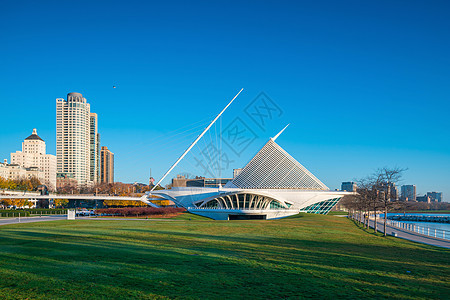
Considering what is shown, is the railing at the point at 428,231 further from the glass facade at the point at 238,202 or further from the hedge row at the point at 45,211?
the hedge row at the point at 45,211

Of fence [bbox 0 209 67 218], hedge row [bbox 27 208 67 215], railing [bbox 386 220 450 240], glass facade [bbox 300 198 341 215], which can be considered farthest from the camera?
glass facade [bbox 300 198 341 215]

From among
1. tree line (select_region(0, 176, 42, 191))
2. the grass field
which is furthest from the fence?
tree line (select_region(0, 176, 42, 191))

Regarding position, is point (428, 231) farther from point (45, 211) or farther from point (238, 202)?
point (45, 211)

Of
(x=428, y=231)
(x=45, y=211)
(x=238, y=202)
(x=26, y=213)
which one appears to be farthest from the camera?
(x=238, y=202)

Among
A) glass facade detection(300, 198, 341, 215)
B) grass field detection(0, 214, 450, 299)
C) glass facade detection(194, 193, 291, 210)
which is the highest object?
grass field detection(0, 214, 450, 299)

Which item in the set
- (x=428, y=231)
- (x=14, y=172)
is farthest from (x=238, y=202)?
(x=14, y=172)

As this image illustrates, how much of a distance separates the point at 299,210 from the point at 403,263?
5391 centimetres

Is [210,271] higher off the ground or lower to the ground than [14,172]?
higher

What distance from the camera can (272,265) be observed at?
13180 mm

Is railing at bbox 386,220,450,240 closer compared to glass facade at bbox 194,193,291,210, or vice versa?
railing at bbox 386,220,450,240

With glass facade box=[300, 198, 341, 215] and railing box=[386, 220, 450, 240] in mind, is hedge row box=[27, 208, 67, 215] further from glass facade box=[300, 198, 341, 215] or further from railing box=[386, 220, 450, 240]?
railing box=[386, 220, 450, 240]

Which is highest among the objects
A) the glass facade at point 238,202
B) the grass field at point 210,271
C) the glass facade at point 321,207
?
the grass field at point 210,271

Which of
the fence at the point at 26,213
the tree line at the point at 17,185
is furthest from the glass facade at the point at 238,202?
the tree line at the point at 17,185

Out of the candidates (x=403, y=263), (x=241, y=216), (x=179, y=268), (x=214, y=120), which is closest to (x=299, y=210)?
(x=241, y=216)
